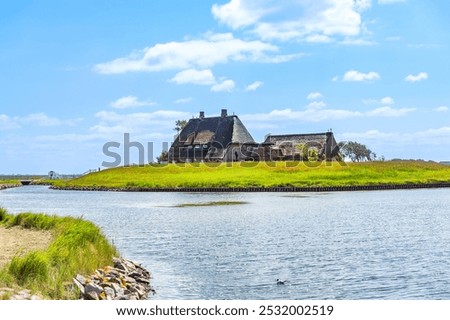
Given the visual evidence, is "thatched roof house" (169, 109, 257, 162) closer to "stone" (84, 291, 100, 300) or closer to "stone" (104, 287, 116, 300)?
"stone" (104, 287, 116, 300)

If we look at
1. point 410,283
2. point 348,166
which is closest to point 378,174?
point 348,166

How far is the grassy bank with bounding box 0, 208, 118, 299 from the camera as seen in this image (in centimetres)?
1455

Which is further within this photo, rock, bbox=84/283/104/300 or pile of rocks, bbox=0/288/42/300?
rock, bbox=84/283/104/300

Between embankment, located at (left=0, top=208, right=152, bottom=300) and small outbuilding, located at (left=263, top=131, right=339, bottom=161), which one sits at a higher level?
small outbuilding, located at (left=263, top=131, right=339, bottom=161)

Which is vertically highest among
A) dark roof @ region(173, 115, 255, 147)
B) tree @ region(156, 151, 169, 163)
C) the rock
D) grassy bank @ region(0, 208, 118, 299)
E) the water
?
dark roof @ region(173, 115, 255, 147)

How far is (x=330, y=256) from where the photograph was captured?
962 inches

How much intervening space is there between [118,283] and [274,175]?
8534 centimetres

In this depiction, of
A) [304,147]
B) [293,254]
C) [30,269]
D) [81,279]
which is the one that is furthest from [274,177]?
→ [30,269]

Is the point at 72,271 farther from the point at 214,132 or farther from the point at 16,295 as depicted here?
the point at 214,132

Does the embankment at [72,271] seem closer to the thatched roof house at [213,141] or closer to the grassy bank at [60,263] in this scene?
the grassy bank at [60,263]

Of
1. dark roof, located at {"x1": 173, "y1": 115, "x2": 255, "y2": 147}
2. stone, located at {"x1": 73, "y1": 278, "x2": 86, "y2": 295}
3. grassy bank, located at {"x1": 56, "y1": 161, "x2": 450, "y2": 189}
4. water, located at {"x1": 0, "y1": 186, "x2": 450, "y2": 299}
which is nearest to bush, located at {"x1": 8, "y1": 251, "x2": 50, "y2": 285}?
stone, located at {"x1": 73, "y1": 278, "x2": 86, "y2": 295}

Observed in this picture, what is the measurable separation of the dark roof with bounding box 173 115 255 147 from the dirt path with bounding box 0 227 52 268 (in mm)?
101704

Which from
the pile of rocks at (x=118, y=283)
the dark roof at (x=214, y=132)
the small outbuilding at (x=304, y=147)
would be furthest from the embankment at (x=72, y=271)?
the small outbuilding at (x=304, y=147)
